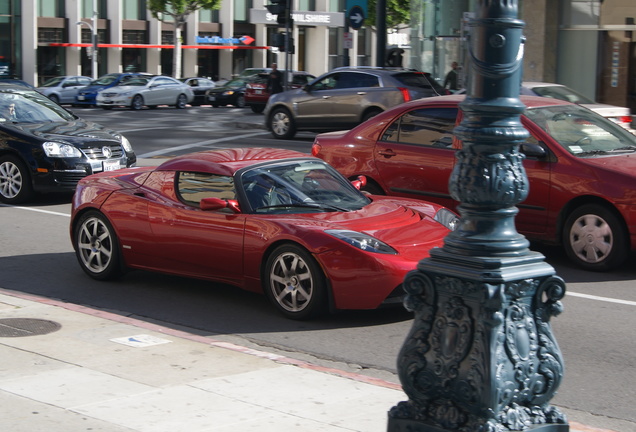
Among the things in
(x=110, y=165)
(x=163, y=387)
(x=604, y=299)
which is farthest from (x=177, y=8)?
(x=163, y=387)

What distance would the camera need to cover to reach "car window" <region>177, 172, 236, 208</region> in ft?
28.4

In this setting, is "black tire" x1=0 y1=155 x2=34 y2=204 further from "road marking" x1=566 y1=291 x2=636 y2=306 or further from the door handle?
"road marking" x1=566 y1=291 x2=636 y2=306

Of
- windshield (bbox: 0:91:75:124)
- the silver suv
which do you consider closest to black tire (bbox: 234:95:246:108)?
the silver suv

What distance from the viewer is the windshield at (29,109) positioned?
15219 mm

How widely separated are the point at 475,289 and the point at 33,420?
2.71 m

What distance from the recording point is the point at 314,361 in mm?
7039

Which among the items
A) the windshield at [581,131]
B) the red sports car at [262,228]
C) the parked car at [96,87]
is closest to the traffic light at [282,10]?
the parked car at [96,87]

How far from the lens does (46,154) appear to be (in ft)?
47.0

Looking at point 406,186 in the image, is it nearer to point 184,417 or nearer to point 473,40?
point 184,417

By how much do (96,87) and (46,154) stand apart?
26.8 metres

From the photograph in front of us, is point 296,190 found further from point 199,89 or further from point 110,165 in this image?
point 199,89

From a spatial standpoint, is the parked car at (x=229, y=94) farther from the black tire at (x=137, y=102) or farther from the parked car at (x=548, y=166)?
the parked car at (x=548, y=166)

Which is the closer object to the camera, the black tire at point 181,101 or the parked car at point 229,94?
the black tire at point 181,101

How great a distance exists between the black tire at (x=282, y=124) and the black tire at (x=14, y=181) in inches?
407
